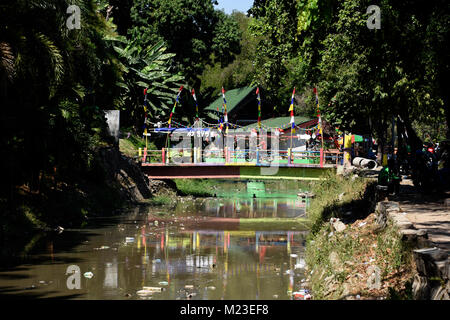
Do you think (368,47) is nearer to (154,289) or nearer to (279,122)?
(154,289)

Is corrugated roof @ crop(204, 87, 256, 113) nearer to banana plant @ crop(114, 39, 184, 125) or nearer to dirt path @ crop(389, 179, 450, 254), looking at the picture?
banana plant @ crop(114, 39, 184, 125)

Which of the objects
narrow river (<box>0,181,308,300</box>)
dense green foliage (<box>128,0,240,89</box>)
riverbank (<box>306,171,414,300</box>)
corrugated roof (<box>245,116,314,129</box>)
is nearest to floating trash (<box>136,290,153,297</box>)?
narrow river (<box>0,181,308,300</box>)

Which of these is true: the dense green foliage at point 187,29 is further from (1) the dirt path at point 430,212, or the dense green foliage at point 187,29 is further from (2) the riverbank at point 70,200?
(1) the dirt path at point 430,212

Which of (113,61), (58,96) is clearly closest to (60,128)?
(58,96)

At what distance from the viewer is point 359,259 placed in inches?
460

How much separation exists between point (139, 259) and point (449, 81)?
940 centimetres

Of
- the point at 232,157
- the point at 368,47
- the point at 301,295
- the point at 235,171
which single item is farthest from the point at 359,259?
the point at 235,171

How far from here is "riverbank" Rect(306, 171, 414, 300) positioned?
374 inches

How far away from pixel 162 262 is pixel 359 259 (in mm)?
6128

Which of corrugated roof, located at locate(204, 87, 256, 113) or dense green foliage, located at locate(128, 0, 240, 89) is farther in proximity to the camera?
corrugated roof, located at locate(204, 87, 256, 113)

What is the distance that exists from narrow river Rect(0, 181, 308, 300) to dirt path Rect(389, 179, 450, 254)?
2977 mm

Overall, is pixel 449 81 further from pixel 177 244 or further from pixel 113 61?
pixel 113 61

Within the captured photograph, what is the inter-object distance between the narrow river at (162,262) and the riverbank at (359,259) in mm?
818

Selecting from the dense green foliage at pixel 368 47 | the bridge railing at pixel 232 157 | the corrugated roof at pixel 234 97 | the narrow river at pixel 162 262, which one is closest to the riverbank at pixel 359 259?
the narrow river at pixel 162 262
